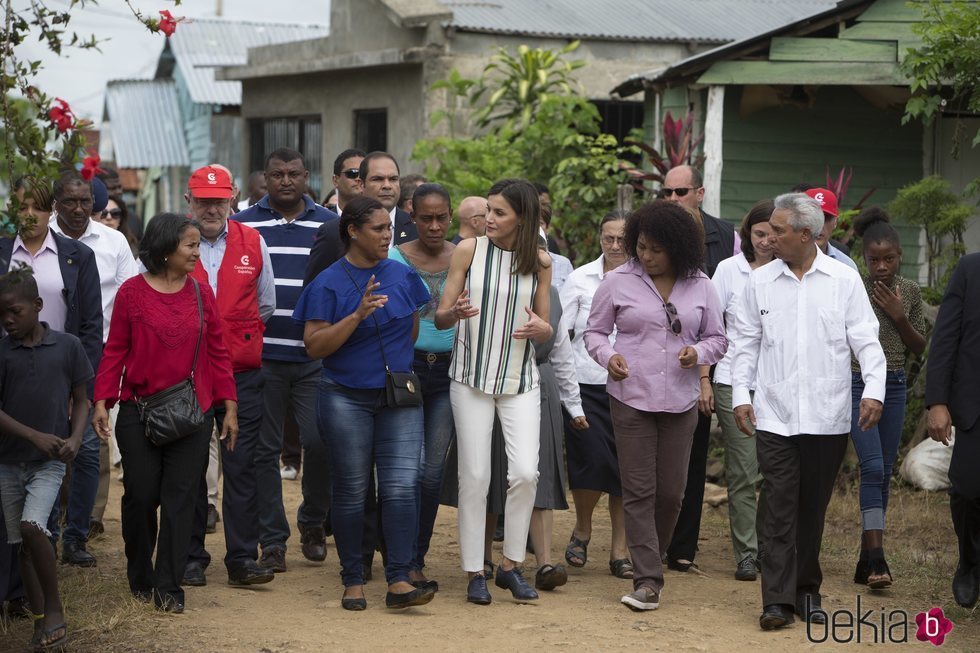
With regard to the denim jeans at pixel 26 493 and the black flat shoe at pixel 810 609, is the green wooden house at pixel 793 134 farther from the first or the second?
the denim jeans at pixel 26 493

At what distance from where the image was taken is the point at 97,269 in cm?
759

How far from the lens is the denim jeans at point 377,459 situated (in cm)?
661

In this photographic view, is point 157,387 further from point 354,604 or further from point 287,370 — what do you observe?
point 354,604

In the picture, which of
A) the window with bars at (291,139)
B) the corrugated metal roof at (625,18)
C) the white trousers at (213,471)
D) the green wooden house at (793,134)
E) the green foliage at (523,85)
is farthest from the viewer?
the window with bars at (291,139)

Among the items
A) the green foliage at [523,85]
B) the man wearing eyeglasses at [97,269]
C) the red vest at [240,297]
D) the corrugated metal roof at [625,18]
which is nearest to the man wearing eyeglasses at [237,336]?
the red vest at [240,297]

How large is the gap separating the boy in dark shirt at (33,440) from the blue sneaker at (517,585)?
2.18m

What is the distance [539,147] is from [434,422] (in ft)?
27.5

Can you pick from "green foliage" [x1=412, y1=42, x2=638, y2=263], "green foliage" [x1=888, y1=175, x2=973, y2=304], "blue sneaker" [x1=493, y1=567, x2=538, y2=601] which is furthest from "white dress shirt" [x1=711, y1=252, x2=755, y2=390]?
"green foliage" [x1=412, y1=42, x2=638, y2=263]

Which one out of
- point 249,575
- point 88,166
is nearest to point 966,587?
point 249,575

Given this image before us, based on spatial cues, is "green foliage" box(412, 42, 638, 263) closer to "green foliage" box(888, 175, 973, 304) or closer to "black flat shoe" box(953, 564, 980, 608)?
"green foliage" box(888, 175, 973, 304)

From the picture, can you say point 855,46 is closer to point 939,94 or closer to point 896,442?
point 939,94

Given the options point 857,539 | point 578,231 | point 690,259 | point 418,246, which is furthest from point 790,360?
point 578,231

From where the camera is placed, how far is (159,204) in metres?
33.9

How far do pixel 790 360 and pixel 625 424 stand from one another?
0.92 meters
